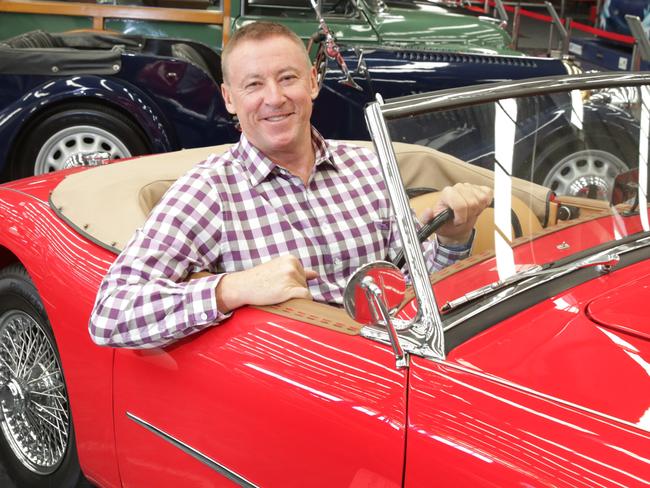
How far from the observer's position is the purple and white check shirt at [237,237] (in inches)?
71.4

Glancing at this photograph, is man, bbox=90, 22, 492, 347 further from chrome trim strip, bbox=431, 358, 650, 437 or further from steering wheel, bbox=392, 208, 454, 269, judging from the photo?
chrome trim strip, bbox=431, 358, 650, 437

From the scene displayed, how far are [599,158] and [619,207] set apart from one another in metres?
0.13

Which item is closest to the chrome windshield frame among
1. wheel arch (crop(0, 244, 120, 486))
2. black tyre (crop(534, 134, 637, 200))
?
black tyre (crop(534, 134, 637, 200))

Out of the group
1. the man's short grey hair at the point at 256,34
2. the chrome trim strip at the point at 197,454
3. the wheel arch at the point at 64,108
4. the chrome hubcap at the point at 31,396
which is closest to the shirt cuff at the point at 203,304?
the chrome trim strip at the point at 197,454

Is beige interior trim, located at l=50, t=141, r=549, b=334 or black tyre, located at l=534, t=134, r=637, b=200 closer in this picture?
beige interior trim, located at l=50, t=141, r=549, b=334

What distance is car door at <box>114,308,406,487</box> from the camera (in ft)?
4.95

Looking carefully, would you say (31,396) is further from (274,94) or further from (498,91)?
(498,91)

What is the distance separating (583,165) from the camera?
2.03m

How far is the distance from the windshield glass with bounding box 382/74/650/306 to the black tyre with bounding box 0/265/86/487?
4.01ft

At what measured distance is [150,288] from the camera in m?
1.82

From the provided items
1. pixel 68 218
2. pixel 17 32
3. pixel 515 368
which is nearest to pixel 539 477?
pixel 515 368

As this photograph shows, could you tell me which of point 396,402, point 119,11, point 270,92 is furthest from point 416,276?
point 119,11

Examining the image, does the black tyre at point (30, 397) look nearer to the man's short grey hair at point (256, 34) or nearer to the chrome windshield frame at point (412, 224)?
the man's short grey hair at point (256, 34)

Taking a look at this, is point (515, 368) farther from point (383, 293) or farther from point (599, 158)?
point (599, 158)
